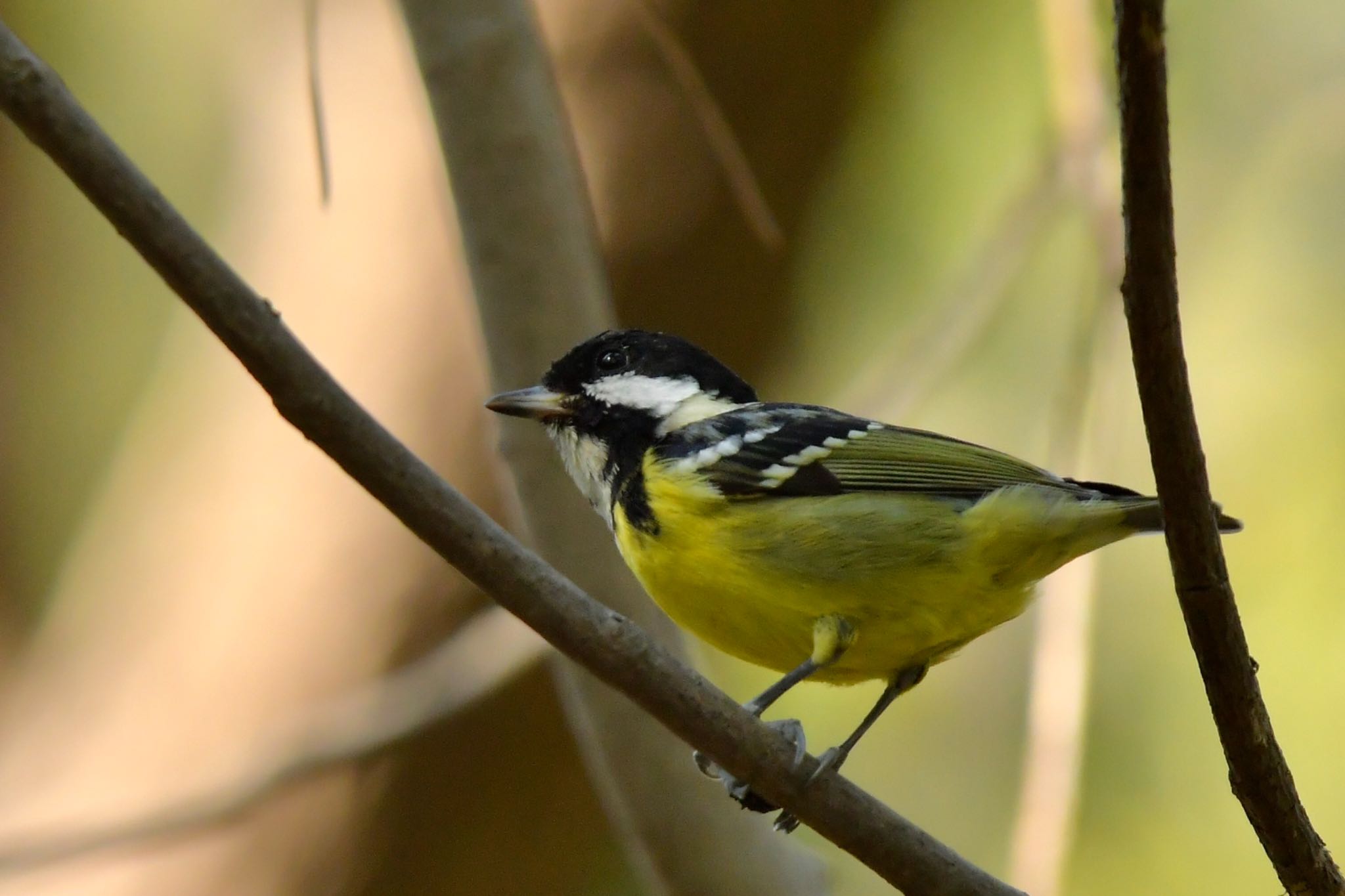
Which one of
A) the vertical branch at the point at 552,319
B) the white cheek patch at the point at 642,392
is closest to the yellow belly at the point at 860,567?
the white cheek patch at the point at 642,392

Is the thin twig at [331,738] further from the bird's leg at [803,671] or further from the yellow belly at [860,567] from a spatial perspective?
the bird's leg at [803,671]

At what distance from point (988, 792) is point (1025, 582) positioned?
10.7ft

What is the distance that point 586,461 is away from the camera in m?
2.99

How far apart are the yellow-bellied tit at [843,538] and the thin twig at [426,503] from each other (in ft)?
1.41

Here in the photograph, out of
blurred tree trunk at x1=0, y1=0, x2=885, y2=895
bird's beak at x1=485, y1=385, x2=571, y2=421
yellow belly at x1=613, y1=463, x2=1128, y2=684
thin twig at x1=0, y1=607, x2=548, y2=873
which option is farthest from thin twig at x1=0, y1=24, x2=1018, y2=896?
Result: blurred tree trunk at x1=0, y1=0, x2=885, y2=895

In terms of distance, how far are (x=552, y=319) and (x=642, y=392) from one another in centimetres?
27

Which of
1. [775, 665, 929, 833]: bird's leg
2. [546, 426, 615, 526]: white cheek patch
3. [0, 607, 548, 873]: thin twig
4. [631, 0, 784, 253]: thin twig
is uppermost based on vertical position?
[631, 0, 784, 253]: thin twig

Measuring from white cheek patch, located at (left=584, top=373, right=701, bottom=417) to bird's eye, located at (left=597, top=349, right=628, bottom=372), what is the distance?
19 millimetres

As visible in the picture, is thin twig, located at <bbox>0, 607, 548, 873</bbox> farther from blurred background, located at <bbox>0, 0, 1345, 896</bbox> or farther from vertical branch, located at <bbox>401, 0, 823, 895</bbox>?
vertical branch, located at <bbox>401, 0, 823, 895</bbox>

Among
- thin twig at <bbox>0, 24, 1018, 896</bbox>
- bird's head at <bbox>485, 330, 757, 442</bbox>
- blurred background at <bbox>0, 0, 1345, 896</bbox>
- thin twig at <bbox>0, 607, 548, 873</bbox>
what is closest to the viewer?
thin twig at <bbox>0, 24, 1018, 896</bbox>

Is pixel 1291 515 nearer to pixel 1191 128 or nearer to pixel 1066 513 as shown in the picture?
pixel 1191 128

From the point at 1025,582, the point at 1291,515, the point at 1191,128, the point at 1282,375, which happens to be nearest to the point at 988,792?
the point at 1291,515

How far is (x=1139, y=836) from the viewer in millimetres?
5113

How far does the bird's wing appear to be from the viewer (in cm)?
266
